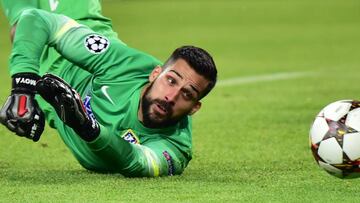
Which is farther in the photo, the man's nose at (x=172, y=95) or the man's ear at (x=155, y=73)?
the man's ear at (x=155, y=73)

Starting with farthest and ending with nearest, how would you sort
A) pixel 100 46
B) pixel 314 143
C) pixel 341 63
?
pixel 341 63
pixel 100 46
pixel 314 143

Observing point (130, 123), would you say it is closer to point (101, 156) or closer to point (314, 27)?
point (101, 156)

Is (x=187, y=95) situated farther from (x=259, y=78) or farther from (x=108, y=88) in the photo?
(x=259, y=78)

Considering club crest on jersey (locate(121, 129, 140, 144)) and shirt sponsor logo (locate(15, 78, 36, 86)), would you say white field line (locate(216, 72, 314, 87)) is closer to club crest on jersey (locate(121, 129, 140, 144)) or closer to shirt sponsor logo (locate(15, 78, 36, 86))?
club crest on jersey (locate(121, 129, 140, 144))

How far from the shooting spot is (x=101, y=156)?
6.61 meters

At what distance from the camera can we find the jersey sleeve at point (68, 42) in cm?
699

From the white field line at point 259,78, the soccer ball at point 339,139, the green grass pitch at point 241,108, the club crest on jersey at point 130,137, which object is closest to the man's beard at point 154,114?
the club crest on jersey at point 130,137

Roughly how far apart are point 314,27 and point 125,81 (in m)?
16.2

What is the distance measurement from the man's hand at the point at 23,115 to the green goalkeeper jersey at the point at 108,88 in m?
0.28

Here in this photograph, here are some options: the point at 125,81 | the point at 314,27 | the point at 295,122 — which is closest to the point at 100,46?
the point at 125,81

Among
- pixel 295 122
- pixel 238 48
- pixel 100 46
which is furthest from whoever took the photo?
pixel 238 48

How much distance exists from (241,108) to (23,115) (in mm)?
5849

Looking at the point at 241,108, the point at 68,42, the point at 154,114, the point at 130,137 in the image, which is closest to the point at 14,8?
the point at 68,42

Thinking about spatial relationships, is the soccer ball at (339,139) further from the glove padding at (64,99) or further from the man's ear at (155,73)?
the glove padding at (64,99)
